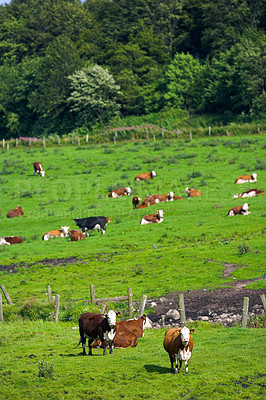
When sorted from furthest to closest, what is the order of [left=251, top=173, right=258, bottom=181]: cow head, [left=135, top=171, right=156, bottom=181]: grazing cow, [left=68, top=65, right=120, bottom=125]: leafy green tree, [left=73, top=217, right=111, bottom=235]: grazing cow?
[left=68, top=65, right=120, bottom=125]: leafy green tree, [left=135, top=171, right=156, bottom=181]: grazing cow, [left=251, top=173, right=258, bottom=181]: cow head, [left=73, top=217, right=111, bottom=235]: grazing cow

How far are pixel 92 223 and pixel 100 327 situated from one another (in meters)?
21.3

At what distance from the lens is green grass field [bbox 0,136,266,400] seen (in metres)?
14.2

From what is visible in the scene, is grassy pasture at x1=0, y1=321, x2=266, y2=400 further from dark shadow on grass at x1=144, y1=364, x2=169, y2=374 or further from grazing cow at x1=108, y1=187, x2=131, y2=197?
grazing cow at x1=108, y1=187, x2=131, y2=197

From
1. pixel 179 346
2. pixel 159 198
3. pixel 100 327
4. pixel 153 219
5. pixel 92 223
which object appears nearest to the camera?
pixel 179 346

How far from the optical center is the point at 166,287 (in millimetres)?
25172

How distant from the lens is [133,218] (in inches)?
1574

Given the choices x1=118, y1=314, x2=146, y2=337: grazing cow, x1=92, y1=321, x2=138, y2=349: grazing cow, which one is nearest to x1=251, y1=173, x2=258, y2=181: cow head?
x1=118, y1=314, x2=146, y2=337: grazing cow

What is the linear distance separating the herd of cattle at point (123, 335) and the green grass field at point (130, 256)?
1.45ft

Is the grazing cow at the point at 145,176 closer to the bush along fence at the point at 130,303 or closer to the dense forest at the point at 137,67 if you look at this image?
the bush along fence at the point at 130,303

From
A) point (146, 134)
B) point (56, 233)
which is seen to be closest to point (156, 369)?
point (56, 233)

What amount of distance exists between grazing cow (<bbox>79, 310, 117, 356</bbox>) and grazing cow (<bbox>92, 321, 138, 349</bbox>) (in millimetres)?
951

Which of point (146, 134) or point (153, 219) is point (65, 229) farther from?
point (146, 134)

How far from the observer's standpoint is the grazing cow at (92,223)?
3744cm

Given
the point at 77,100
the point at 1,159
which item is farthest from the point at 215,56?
the point at 1,159
